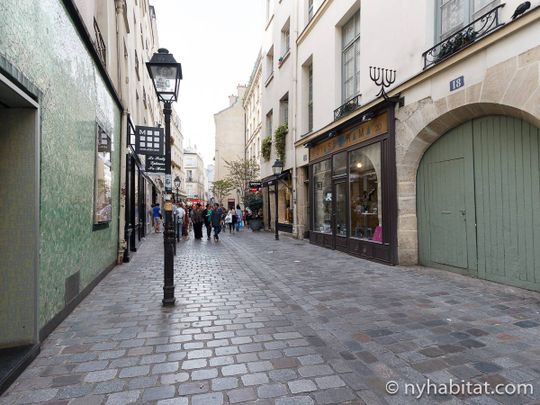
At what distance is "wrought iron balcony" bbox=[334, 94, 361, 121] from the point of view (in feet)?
31.2

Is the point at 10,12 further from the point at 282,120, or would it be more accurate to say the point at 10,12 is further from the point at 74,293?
the point at 282,120

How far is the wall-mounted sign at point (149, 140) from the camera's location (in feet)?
31.3

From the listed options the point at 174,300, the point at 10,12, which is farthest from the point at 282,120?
the point at 10,12

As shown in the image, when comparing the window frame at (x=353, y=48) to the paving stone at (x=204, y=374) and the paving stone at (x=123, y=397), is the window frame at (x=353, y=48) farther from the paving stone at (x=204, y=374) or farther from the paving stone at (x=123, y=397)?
the paving stone at (x=123, y=397)

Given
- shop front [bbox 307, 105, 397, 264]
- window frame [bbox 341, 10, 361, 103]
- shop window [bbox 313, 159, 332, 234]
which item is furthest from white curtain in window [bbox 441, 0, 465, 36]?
shop window [bbox 313, 159, 332, 234]

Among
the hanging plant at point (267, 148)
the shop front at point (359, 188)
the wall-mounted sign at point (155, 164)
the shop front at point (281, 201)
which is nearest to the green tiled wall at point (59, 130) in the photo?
the wall-mounted sign at point (155, 164)

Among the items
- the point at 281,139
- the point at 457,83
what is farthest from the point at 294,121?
the point at 457,83

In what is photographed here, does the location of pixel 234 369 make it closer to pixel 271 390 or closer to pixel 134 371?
pixel 271 390

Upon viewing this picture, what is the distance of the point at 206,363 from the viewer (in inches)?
119

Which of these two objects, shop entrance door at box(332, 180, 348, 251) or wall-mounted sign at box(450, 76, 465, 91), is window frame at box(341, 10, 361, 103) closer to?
shop entrance door at box(332, 180, 348, 251)

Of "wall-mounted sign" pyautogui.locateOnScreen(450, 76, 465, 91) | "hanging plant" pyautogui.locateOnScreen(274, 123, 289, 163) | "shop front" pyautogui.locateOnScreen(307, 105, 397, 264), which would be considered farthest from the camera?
"hanging plant" pyautogui.locateOnScreen(274, 123, 289, 163)

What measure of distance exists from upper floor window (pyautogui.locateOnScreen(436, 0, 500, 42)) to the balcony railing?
0.65ft

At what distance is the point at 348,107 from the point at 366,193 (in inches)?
106

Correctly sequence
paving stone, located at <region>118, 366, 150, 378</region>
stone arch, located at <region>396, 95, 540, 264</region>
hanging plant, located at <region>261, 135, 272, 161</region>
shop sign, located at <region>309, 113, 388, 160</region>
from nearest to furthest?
1. paving stone, located at <region>118, 366, 150, 378</region>
2. stone arch, located at <region>396, 95, 540, 264</region>
3. shop sign, located at <region>309, 113, 388, 160</region>
4. hanging plant, located at <region>261, 135, 272, 161</region>
